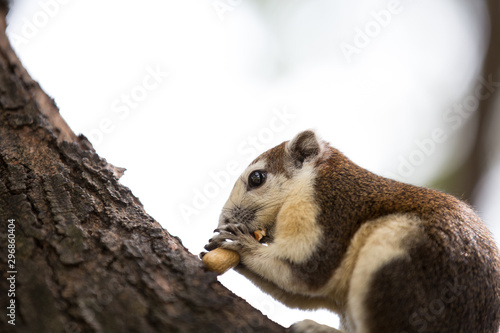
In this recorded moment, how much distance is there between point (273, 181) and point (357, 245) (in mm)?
1199

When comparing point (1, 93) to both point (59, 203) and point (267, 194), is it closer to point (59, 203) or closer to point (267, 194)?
point (59, 203)

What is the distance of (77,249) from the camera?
3.01 metres

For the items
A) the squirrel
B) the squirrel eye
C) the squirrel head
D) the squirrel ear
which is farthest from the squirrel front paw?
the squirrel ear

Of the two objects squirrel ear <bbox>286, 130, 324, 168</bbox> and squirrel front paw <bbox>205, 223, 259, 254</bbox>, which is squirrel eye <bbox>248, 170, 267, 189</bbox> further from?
squirrel front paw <bbox>205, 223, 259, 254</bbox>

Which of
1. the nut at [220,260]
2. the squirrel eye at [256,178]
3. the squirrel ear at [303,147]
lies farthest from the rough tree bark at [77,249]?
the squirrel ear at [303,147]

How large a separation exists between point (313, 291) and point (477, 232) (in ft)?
4.59

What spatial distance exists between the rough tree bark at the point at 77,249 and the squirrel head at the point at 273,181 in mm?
1184

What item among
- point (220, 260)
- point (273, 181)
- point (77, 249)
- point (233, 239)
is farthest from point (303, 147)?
point (77, 249)

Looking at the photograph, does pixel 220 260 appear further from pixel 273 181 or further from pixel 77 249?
pixel 273 181

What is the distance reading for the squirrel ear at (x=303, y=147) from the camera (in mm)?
4891

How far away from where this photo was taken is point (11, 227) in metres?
2.96

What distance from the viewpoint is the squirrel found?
338cm

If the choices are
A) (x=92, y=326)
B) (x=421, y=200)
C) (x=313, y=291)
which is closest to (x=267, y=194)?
(x=313, y=291)

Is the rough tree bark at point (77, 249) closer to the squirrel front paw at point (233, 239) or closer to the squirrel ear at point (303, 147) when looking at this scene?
the squirrel front paw at point (233, 239)
